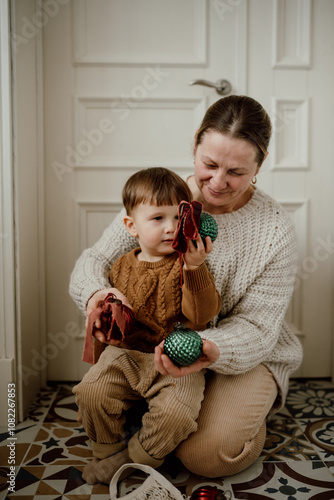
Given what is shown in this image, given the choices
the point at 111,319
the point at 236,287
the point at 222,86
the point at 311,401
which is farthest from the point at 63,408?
the point at 222,86

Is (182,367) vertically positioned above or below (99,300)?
below

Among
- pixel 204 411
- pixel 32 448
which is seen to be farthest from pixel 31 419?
pixel 204 411

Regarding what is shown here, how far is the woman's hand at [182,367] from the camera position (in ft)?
3.37

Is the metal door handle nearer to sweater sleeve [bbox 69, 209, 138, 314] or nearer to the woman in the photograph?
the woman

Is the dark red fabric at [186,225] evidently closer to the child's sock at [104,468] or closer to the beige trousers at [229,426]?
the beige trousers at [229,426]

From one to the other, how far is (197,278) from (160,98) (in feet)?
3.09

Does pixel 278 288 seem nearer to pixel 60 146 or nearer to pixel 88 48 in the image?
pixel 60 146

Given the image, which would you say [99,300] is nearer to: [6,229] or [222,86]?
[6,229]

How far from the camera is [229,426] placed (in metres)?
1.21

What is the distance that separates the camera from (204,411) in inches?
49.2

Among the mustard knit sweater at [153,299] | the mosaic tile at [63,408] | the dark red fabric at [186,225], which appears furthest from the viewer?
the mosaic tile at [63,408]

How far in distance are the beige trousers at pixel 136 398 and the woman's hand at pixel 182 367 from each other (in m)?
0.14

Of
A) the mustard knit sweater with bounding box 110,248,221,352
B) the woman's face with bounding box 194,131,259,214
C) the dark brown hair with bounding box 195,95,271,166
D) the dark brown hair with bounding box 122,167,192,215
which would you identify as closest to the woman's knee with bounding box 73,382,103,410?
the mustard knit sweater with bounding box 110,248,221,352

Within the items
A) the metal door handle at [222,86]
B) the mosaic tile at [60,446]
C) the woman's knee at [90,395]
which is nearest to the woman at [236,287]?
the woman's knee at [90,395]
